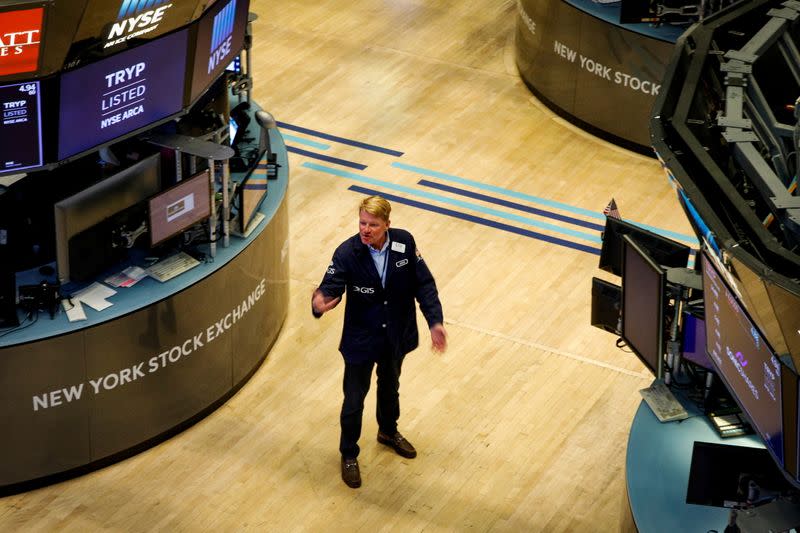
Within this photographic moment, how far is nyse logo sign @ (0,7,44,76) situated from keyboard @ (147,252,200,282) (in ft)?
5.34

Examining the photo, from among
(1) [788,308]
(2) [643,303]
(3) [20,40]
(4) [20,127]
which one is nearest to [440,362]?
(2) [643,303]

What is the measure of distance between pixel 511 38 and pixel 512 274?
5.32 meters

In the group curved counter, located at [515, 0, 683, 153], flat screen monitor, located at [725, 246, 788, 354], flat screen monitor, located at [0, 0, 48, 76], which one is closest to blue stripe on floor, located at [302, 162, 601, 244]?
curved counter, located at [515, 0, 683, 153]

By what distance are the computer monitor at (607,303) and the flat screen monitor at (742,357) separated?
0.90 m

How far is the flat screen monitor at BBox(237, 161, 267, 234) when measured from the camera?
27.6ft

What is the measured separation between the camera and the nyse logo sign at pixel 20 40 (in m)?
6.59

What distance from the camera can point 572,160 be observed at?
40.3 ft

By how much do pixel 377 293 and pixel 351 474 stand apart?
4.11 feet

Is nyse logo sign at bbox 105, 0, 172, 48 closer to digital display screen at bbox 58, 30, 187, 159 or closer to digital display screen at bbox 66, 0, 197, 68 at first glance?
digital display screen at bbox 66, 0, 197, 68

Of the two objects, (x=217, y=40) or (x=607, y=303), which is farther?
(x=217, y=40)

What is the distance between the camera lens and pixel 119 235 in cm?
789

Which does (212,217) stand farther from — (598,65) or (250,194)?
(598,65)

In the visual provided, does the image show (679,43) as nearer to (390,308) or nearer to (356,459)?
(390,308)

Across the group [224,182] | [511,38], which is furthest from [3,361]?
[511,38]
